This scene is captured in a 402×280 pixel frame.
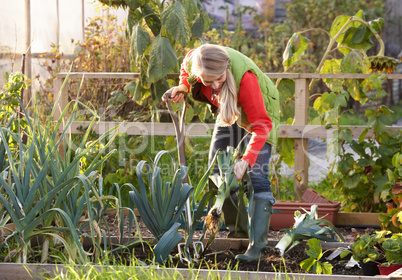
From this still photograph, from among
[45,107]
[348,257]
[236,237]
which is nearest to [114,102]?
[45,107]

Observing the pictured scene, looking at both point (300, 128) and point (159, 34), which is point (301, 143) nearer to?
point (300, 128)

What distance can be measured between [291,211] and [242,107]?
3.37 feet

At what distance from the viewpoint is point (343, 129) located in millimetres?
3496

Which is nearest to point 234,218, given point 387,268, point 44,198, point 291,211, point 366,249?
point 291,211

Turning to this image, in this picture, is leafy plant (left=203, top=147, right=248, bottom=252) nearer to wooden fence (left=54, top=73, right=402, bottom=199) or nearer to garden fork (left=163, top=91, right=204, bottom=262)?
garden fork (left=163, top=91, right=204, bottom=262)

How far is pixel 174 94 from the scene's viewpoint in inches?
102

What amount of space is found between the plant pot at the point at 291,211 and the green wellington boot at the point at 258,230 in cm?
77

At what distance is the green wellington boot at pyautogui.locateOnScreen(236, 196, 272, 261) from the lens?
2.38 m

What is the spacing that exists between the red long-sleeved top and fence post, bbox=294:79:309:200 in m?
1.21

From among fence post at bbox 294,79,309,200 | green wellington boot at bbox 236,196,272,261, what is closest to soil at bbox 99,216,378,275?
green wellington boot at bbox 236,196,272,261

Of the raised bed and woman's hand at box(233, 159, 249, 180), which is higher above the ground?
woman's hand at box(233, 159, 249, 180)

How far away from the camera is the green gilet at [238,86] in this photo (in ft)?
8.01

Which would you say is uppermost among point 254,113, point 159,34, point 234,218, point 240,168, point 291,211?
point 159,34

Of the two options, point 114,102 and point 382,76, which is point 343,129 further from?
point 114,102
